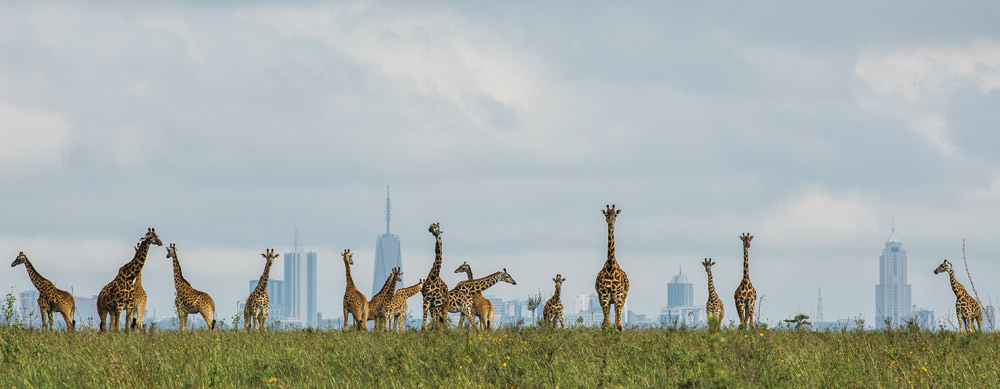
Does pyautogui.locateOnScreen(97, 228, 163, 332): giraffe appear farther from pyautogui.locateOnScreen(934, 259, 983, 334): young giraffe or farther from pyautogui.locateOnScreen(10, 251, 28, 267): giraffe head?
pyautogui.locateOnScreen(934, 259, 983, 334): young giraffe

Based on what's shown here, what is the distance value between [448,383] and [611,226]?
1148 centimetres

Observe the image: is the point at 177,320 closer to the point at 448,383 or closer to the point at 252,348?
the point at 252,348

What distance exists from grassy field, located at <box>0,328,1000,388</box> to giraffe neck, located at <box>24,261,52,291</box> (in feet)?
27.4

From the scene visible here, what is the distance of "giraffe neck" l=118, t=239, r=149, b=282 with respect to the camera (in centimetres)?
2280

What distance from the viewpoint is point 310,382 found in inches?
490

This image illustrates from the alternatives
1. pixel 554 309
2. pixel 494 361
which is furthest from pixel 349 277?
pixel 494 361

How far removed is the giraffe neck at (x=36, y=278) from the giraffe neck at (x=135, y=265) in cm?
383

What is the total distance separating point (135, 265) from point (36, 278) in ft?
15.4

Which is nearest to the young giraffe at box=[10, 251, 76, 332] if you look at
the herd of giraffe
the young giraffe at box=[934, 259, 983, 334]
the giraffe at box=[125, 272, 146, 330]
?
the herd of giraffe

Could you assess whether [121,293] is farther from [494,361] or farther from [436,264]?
[494,361]

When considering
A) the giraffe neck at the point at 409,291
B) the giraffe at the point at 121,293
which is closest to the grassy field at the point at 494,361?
the giraffe at the point at 121,293

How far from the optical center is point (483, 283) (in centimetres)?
2552

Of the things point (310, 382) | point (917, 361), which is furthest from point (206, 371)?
point (917, 361)

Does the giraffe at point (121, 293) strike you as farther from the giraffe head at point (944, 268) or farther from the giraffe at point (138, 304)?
the giraffe head at point (944, 268)
